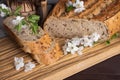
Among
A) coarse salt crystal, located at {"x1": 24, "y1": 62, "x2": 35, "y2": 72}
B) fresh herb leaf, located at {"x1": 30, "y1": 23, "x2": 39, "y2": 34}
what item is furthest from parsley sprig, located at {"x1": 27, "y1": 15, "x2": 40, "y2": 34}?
coarse salt crystal, located at {"x1": 24, "y1": 62, "x2": 35, "y2": 72}

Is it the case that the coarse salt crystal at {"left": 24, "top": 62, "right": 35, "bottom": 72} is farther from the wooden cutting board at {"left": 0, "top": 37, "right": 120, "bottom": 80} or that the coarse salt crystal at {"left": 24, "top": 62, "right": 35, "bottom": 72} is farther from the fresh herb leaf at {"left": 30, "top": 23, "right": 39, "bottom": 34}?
the fresh herb leaf at {"left": 30, "top": 23, "right": 39, "bottom": 34}

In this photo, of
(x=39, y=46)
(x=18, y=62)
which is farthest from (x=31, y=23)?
(x=18, y=62)

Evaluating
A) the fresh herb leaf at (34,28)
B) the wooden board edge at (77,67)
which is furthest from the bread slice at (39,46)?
the wooden board edge at (77,67)

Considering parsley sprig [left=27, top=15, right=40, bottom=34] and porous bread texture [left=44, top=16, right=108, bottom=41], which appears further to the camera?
porous bread texture [left=44, top=16, right=108, bottom=41]

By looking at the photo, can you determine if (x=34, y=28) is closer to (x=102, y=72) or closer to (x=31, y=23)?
(x=31, y=23)

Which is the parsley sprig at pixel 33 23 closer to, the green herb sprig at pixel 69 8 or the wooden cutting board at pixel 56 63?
the wooden cutting board at pixel 56 63

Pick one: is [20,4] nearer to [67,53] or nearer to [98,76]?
[67,53]

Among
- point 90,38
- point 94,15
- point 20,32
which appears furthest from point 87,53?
point 20,32
